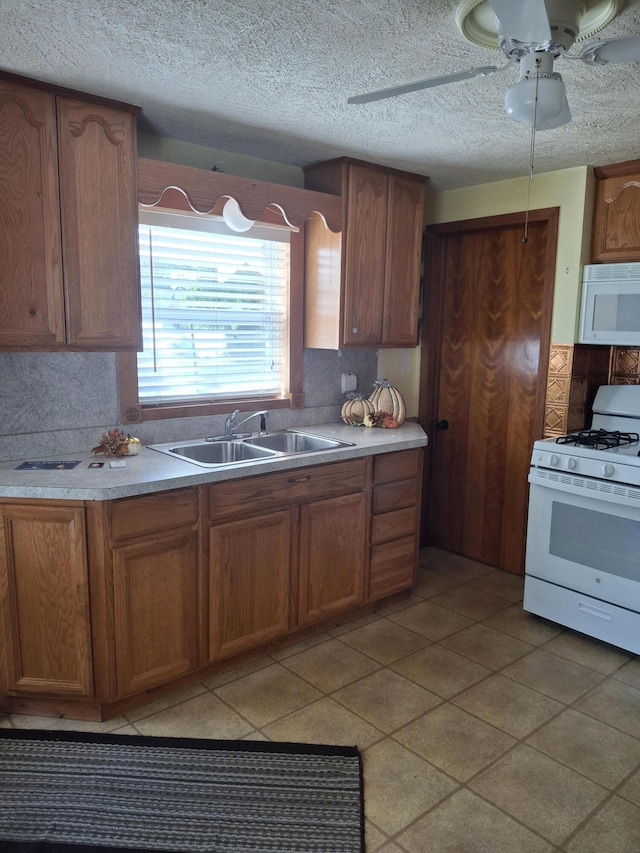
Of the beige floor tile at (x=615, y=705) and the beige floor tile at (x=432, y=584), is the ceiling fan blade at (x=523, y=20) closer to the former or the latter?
the beige floor tile at (x=615, y=705)

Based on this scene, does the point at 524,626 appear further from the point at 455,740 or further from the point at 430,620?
the point at 455,740

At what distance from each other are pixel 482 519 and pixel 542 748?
1.86 metres

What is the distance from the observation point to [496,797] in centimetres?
212

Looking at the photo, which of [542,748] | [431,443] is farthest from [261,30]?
[431,443]

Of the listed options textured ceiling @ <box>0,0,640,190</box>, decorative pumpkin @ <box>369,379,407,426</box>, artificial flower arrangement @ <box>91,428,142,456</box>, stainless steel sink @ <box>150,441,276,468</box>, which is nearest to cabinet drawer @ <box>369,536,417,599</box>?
decorative pumpkin @ <box>369,379,407,426</box>

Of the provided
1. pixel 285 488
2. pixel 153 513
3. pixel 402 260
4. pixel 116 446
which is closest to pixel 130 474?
pixel 153 513

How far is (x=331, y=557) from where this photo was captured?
315 cm

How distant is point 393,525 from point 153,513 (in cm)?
146

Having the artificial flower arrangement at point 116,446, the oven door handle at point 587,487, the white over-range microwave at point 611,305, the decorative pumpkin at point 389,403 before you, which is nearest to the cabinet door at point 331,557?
the decorative pumpkin at point 389,403

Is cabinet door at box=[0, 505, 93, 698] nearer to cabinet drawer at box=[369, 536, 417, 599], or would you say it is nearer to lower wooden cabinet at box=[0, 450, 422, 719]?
lower wooden cabinet at box=[0, 450, 422, 719]

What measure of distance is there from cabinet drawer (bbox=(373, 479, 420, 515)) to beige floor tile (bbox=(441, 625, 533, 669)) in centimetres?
72

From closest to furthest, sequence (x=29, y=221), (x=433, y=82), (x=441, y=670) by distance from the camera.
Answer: (x=433, y=82), (x=29, y=221), (x=441, y=670)

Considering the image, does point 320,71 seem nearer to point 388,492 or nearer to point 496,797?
point 388,492

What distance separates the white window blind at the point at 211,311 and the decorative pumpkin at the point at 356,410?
402mm
